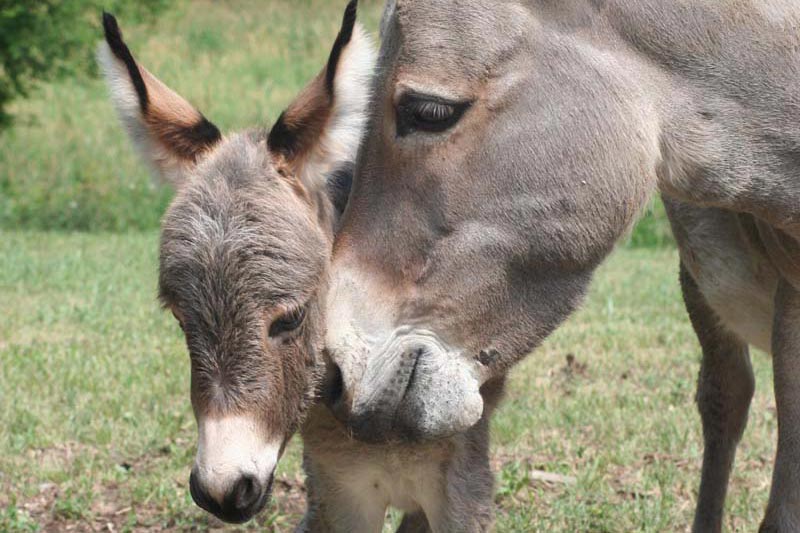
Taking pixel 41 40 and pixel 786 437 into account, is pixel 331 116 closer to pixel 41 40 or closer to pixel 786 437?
pixel 786 437

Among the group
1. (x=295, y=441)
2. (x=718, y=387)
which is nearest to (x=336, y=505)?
(x=295, y=441)

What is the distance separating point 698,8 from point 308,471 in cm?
223

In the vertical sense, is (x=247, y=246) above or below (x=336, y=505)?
above

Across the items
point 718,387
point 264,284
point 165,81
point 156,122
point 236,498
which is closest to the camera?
point 236,498

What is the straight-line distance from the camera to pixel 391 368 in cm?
342

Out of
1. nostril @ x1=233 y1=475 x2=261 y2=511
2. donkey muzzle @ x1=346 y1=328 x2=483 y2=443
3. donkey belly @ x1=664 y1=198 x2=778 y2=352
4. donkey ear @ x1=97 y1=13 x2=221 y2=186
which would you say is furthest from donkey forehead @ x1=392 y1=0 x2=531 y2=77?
donkey belly @ x1=664 y1=198 x2=778 y2=352

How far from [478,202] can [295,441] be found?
3.31m

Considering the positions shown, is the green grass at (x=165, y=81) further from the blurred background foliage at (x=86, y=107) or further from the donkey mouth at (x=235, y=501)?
the donkey mouth at (x=235, y=501)

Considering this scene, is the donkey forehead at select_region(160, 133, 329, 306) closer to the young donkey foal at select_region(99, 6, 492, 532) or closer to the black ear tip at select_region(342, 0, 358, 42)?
the young donkey foal at select_region(99, 6, 492, 532)

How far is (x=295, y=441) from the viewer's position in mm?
6441

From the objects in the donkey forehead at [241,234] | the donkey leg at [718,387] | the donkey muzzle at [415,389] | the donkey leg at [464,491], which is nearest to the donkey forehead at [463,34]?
the donkey forehead at [241,234]

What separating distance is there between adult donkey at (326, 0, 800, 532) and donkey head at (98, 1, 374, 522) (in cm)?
18

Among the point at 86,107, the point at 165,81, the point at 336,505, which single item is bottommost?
the point at 86,107

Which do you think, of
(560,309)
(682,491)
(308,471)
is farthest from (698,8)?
(682,491)
